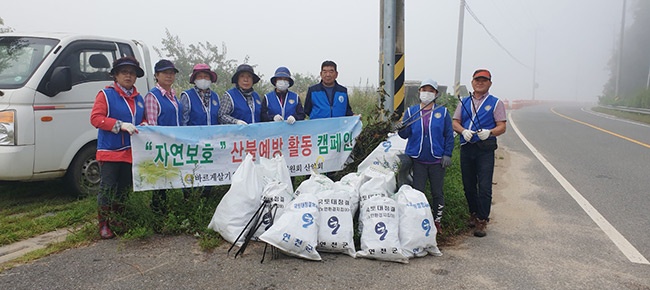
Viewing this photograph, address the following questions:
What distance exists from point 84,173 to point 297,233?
11.4ft

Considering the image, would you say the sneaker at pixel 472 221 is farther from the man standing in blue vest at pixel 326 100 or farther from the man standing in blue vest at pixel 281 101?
the man standing in blue vest at pixel 281 101

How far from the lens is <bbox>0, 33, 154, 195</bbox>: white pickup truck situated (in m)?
4.79

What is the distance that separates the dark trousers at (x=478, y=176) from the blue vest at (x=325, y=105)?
5.08 ft

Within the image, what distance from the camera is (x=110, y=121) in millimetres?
3975

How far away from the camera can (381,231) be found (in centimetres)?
377

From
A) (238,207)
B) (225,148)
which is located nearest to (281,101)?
(225,148)

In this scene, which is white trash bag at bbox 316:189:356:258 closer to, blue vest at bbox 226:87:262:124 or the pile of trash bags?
the pile of trash bags

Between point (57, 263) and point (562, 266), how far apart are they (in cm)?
416

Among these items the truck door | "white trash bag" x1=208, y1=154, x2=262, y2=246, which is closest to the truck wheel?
the truck door

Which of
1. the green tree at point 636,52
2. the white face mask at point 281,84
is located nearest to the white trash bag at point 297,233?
the white face mask at point 281,84

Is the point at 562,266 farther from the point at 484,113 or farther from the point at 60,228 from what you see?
the point at 60,228

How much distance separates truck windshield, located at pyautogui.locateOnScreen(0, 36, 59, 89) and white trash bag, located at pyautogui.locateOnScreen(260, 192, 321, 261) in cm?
352

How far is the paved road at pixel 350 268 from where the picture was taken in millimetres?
3275

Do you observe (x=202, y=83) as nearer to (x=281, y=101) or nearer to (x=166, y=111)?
(x=166, y=111)
